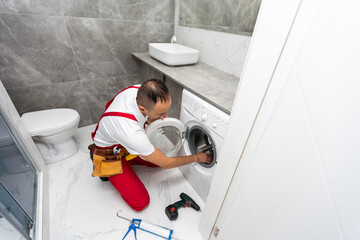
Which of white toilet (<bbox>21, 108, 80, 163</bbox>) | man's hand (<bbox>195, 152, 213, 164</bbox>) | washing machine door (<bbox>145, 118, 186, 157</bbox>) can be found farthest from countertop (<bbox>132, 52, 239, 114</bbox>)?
white toilet (<bbox>21, 108, 80, 163</bbox>)

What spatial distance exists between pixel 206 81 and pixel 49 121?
4.67ft

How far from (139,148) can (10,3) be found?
1603 millimetres

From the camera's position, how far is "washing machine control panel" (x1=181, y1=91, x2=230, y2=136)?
92cm

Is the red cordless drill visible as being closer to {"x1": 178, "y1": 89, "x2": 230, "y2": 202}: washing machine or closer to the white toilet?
{"x1": 178, "y1": 89, "x2": 230, "y2": 202}: washing machine

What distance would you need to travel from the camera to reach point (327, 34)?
356 millimetres

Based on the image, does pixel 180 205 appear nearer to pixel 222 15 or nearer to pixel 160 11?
pixel 222 15

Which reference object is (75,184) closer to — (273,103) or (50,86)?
(50,86)

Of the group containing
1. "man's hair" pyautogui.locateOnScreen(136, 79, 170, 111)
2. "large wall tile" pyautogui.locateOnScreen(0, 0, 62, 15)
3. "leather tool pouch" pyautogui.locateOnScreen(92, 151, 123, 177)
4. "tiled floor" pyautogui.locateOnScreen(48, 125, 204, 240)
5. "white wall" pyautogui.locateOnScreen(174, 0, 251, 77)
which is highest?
"large wall tile" pyautogui.locateOnScreen(0, 0, 62, 15)

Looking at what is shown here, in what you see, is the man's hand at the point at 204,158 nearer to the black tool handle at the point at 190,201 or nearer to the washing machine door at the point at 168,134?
the washing machine door at the point at 168,134

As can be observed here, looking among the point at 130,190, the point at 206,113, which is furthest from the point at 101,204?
the point at 206,113

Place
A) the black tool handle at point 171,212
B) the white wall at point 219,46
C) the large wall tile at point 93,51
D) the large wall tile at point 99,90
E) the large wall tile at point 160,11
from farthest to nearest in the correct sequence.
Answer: the large wall tile at point 99,90 < the large wall tile at point 160,11 < the large wall tile at point 93,51 < the white wall at point 219,46 < the black tool handle at point 171,212

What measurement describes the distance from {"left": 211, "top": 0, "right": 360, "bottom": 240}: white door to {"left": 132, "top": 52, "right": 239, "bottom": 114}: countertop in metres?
0.41

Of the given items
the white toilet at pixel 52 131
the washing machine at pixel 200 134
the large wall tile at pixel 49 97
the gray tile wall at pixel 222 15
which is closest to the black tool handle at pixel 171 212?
the washing machine at pixel 200 134

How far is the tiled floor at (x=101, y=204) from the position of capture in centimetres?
114
